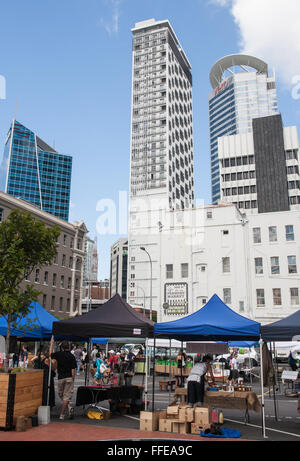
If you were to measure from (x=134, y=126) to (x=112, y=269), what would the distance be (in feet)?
222

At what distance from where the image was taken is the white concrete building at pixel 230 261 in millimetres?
51125

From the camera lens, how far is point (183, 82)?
441ft

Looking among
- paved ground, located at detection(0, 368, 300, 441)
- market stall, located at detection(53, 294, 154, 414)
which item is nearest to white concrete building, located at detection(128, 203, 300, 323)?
paved ground, located at detection(0, 368, 300, 441)

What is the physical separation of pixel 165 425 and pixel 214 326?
2930 millimetres

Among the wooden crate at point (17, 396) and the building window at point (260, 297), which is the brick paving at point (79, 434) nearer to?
the wooden crate at point (17, 396)

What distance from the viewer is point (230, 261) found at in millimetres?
53938

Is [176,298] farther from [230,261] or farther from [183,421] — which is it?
[183,421]

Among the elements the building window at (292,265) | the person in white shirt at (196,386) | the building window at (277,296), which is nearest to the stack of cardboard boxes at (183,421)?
the person in white shirt at (196,386)

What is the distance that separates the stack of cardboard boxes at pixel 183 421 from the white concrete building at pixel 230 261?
42752 millimetres

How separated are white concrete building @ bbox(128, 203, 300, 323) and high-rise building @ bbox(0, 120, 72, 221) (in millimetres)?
92512

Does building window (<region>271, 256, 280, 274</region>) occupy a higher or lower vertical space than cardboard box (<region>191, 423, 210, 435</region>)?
higher

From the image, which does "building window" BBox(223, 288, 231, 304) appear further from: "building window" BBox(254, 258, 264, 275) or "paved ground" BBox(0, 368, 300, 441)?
"paved ground" BBox(0, 368, 300, 441)

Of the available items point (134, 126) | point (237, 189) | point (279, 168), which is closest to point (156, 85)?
point (134, 126)

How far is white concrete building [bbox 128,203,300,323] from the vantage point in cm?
5112
